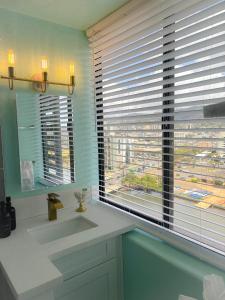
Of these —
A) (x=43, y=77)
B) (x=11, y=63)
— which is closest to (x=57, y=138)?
(x=43, y=77)

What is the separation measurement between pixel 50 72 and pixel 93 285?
5.12ft

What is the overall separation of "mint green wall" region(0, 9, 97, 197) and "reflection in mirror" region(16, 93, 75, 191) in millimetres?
49

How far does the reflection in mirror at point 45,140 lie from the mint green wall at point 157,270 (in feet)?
2.50

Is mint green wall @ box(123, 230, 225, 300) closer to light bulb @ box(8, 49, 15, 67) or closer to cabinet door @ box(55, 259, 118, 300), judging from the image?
cabinet door @ box(55, 259, 118, 300)

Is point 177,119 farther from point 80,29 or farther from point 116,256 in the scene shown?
point 80,29

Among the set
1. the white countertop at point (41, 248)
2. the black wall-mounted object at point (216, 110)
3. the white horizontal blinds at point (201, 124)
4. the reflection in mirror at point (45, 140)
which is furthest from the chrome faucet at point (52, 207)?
the black wall-mounted object at point (216, 110)

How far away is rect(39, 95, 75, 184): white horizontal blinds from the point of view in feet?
5.74

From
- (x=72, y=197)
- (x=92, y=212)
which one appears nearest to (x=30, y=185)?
(x=72, y=197)

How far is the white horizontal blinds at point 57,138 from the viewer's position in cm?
175

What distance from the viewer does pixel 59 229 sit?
1.62 meters

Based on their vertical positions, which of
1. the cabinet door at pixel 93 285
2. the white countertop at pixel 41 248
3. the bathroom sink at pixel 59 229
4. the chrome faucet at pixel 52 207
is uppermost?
the chrome faucet at pixel 52 207

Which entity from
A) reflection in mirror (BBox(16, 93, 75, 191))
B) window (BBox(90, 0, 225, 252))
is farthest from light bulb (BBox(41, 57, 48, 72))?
window (BBox(90, 0, 225, 252))

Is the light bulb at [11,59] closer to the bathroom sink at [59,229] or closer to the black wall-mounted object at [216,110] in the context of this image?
the bathroom sink at [59,229]

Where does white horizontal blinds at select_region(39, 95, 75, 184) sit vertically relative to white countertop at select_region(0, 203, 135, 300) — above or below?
above
